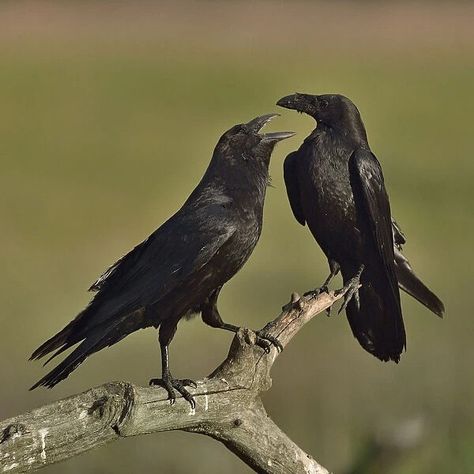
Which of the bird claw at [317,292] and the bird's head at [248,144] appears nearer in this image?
the bird's head at [248,144]

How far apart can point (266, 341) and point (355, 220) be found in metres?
0.63

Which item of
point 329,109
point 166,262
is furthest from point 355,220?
point 166,262

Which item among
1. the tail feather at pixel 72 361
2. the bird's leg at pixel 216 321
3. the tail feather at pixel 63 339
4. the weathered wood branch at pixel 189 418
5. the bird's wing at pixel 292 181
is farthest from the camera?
the bird's wing at pixel 292 181

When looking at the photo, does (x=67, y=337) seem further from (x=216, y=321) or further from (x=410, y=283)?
(x=410, y=283)

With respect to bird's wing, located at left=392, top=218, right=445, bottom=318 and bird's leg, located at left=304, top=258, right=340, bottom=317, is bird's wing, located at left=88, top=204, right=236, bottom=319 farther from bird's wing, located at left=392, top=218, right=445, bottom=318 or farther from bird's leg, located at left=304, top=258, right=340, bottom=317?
bird's wing, located at left=392, top=218, right=445, bottom=318

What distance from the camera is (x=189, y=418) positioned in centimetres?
396

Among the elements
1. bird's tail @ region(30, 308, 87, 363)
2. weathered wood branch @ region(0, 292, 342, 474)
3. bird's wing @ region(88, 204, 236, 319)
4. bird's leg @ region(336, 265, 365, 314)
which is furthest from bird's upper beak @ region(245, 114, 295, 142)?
bird's tail @ region(30, 308, 87, 363)

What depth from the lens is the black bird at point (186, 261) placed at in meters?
4.06

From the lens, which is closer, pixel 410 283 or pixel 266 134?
pixel 266 134

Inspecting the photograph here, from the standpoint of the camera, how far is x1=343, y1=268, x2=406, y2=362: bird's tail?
14.9ft

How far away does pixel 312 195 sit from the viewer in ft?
15.2

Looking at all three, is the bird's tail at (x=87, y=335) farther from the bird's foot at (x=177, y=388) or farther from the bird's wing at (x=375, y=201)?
the bird's wing at (x=375, y=201)

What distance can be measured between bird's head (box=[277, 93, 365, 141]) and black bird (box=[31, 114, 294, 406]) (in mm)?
494

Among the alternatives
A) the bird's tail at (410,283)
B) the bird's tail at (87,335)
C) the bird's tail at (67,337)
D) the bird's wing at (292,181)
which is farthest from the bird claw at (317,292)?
the bird's tail at (67,337)
